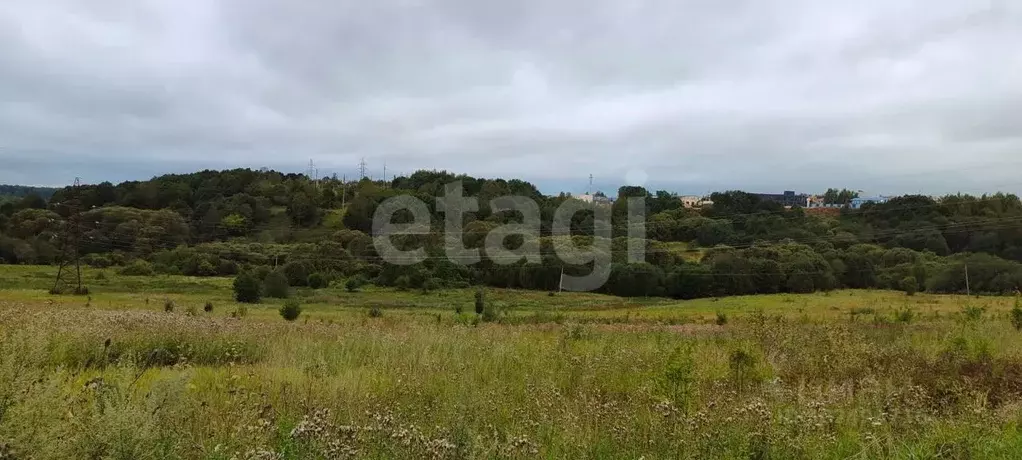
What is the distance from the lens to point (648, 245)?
84375 mm

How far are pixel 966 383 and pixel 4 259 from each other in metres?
108

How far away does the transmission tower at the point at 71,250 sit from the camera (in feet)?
182

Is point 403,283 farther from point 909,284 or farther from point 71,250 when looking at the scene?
point 909,284

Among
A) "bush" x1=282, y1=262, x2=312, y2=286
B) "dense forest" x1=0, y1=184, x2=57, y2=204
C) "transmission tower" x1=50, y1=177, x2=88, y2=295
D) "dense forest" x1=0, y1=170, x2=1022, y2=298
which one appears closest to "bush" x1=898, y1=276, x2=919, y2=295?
"dense forest" x1=0, y1=170, x2=1022, y2=298

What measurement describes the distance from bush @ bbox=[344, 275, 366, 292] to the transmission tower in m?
28.1

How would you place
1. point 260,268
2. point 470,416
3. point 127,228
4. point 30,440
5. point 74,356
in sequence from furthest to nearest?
point 127,228 → point 260,268 → point 74,356 → point 470,416 → point 30,440

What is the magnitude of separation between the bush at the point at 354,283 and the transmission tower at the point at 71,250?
1105 inches

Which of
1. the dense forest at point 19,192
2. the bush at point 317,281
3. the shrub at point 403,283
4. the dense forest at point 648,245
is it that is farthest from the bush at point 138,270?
the dense forest at point 19,192

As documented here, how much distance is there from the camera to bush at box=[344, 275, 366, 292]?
78.7 meters

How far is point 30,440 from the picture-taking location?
3154mm

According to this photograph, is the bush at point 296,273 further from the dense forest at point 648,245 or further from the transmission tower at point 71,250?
the transmission tower at point 71,250

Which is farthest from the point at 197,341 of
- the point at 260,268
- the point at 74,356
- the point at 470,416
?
the point at 260,268

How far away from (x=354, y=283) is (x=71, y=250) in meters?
43.4

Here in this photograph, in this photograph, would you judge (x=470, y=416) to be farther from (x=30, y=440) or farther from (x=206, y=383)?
(x=206, y=383)
